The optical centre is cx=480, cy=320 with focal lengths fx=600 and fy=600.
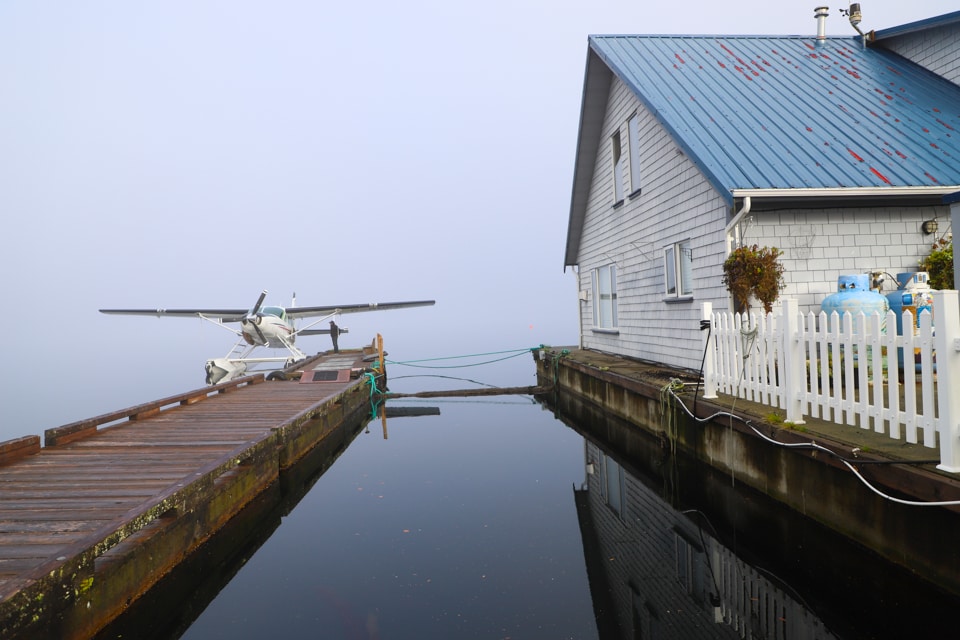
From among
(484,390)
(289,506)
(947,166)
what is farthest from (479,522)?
(484,390)

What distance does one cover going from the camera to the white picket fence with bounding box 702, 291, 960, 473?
4.16 meters

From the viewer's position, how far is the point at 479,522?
727cm

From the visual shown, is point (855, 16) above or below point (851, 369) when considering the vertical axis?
above

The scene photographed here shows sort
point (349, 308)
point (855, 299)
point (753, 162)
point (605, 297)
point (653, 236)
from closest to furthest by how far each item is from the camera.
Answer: point (855, 299) → point (753, 162) → point (653, 236) → point (605, 297) → point (349, 308)

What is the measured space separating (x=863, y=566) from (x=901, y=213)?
22.6 ft

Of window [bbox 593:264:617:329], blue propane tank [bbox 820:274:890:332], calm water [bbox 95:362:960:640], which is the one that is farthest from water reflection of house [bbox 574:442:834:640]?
window [bbox 593:264:617:329]

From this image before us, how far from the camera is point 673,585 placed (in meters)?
5.22

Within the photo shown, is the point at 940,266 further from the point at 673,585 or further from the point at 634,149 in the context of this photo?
the point at 673,585

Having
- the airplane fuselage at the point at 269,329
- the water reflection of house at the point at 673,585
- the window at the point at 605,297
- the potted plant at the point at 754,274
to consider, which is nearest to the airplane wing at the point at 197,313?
the airplane fuselage at the point at 269,329

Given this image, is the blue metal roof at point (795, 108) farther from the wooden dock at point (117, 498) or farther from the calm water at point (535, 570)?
the wooden dock at point (117, 498)

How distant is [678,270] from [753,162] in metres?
2.55

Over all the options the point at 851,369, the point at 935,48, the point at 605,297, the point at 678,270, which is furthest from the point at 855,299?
the point at 935,48

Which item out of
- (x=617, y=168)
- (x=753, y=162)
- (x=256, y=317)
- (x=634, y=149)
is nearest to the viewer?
(x=753, y=162)

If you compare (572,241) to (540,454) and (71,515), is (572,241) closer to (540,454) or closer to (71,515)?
(540,454)
